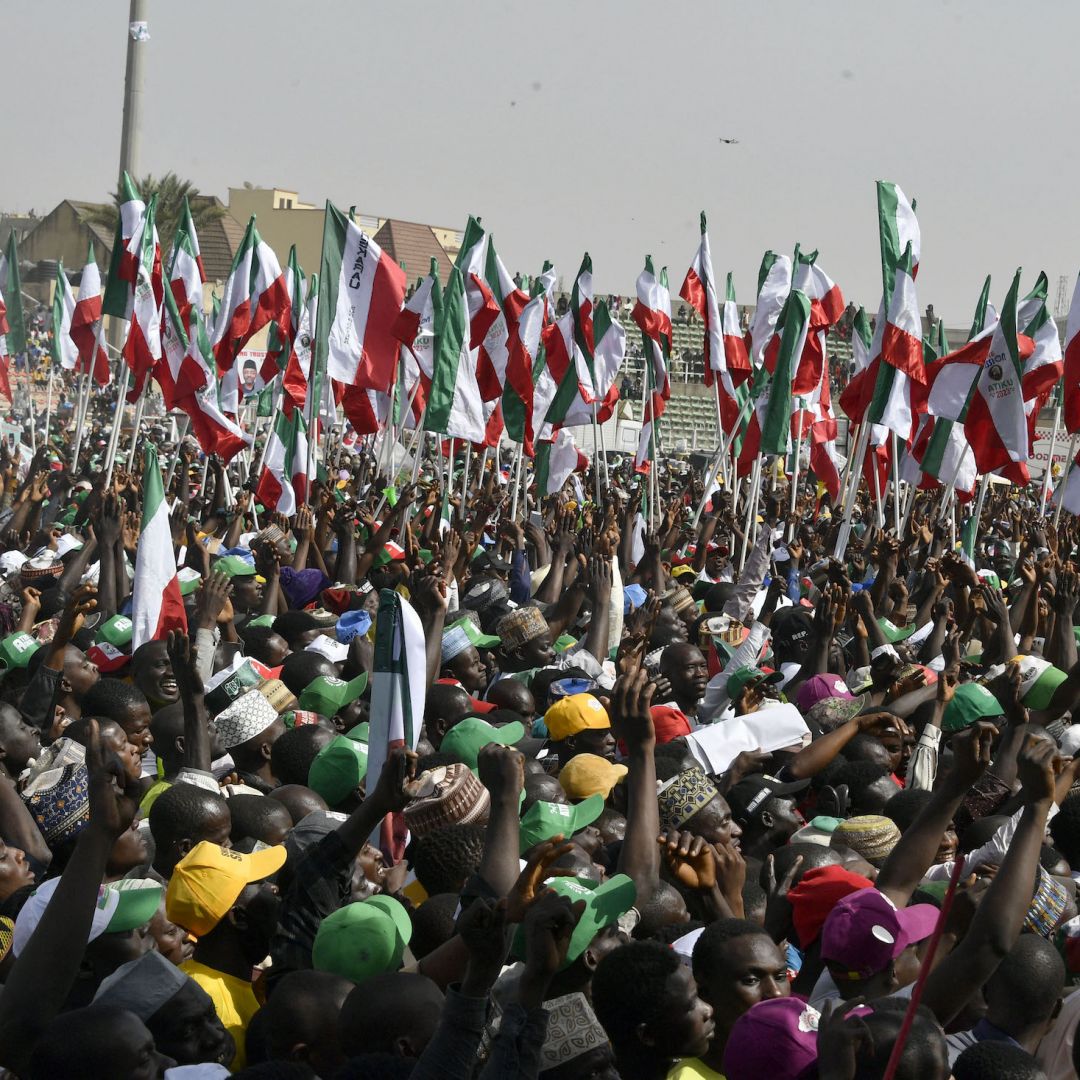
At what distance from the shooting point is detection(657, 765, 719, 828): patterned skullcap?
5.03 m

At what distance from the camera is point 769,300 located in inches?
583

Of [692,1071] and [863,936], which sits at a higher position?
[863,936]

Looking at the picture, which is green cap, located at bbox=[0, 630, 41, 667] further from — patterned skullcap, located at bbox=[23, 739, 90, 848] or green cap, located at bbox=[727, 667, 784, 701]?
green cap, located at bbox=[727, 667, 784, 701]

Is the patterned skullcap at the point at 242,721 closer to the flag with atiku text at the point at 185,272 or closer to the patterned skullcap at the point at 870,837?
the patterned skullcap at the point at 870,837

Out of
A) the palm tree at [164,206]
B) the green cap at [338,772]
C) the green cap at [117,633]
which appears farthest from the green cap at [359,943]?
the palm tree at [164,206]

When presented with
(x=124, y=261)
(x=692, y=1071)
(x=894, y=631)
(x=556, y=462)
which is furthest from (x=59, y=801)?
(x=556, y=462)

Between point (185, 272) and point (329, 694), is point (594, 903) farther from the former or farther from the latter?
point (185, 272)

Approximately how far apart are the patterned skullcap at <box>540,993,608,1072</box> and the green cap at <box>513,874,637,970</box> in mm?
250

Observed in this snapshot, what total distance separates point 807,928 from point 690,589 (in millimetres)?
6943

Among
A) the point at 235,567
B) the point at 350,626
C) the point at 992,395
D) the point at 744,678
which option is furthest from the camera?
the point at 992,395

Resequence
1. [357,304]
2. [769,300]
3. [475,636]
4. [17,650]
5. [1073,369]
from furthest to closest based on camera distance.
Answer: [769,300]
[357,304]
[1073,369]
[475,636]
[17,650]

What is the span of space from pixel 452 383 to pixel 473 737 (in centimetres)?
701

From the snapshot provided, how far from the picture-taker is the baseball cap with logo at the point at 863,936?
3756mm

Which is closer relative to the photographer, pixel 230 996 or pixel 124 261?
pixel 230 996
